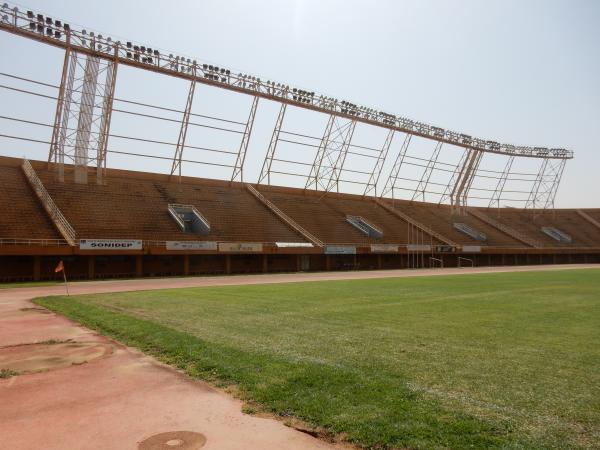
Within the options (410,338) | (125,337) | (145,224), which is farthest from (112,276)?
(410,338)

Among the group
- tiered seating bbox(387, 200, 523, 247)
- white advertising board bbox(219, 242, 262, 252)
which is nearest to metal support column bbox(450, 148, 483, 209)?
tiered seating bbox(387, 200, 523, 247)

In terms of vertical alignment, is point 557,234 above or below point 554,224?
below

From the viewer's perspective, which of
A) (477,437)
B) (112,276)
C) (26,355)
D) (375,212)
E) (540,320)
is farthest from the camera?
(375,212)

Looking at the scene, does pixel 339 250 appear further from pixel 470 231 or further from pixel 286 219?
pixel 470 231

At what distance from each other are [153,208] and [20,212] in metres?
10.0

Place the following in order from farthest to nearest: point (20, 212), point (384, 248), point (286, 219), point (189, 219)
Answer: point (384, 248) < point (286, 219) < point (189, 219) < point (20, 212)

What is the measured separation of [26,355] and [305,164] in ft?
151

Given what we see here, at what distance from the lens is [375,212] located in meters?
58.6

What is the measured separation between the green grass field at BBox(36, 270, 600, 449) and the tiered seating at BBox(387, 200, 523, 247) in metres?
44.4

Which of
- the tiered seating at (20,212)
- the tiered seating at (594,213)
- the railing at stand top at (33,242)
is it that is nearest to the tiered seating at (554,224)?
the tiered seating at (594,213)

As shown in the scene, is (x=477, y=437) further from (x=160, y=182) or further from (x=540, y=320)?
(x=160, y=182)

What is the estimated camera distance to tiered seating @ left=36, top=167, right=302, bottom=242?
35294 millimetres

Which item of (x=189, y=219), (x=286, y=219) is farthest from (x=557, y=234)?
(x=189, y=219)

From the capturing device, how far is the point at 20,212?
32.6 metres
